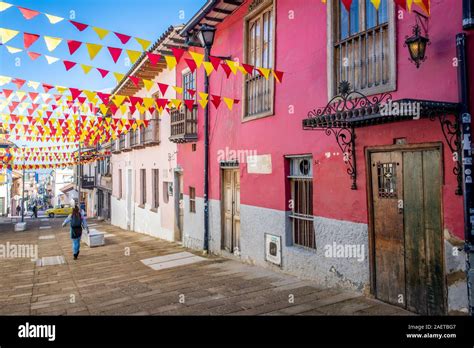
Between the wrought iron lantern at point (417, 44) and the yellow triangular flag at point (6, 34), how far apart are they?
5615mm

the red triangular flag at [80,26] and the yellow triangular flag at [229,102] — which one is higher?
the red triangular flag at [80,26]

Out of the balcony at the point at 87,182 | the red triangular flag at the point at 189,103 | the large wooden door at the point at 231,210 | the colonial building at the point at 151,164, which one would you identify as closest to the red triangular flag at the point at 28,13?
the red triangular flag at the point at 189,103

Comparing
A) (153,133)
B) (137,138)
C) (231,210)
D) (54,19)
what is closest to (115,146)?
(137,138)

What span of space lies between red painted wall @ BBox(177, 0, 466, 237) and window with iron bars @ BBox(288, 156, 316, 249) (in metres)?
0.21

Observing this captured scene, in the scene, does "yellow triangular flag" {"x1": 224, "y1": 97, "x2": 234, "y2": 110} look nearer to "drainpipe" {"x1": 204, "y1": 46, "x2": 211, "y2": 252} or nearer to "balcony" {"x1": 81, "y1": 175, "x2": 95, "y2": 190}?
"drainpipe" {"x1": 204, "y1": 46, "x2": 211, "y2": 252}

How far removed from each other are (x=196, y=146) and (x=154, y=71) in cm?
629

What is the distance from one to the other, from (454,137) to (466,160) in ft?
1.14

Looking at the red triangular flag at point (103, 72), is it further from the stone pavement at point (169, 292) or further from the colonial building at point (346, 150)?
the stone pavement at point (169, 292)

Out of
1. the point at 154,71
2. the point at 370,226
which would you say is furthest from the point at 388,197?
the point at 154,71

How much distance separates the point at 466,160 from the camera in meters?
4.25

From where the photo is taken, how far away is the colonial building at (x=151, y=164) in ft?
48.4

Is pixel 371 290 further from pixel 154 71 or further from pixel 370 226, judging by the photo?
pixel 154 71

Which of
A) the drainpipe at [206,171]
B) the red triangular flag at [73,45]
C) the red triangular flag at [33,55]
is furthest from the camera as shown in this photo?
the drainpipe at [206,171]

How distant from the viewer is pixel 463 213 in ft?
14.3
